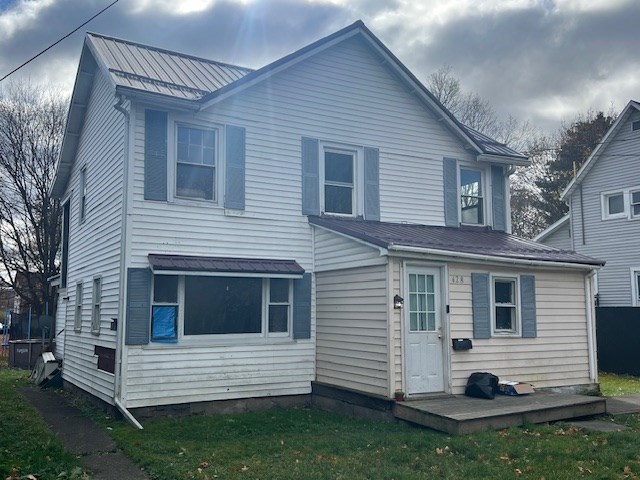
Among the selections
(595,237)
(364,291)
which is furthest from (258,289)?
(595,237)

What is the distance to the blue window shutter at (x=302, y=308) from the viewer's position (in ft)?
38.4

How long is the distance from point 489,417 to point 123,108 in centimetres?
799

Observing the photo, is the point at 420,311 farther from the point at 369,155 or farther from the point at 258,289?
the point at 369,155

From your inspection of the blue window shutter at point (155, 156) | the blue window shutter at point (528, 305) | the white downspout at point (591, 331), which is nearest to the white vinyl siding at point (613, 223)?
the white downspout at point (591, 331)

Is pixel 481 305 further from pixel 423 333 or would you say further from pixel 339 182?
pixel 339 182

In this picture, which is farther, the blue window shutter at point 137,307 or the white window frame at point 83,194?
the white window frame at point 83,194

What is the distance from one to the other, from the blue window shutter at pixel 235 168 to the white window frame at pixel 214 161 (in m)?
0.13

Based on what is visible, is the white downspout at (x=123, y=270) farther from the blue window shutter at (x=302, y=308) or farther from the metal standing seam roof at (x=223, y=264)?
the blue window shutter at (x=302, y=308)

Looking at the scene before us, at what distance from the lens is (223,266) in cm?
1079

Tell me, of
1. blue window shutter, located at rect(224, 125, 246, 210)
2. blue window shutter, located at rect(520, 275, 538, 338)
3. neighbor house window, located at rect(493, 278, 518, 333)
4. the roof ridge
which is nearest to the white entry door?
neighbor house window, located at rect(493, 278, 518, 333)

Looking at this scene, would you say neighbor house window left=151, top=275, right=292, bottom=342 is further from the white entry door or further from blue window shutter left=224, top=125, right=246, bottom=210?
the white entry door

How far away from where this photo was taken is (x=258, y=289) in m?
11.6

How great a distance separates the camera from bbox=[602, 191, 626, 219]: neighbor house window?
21.4 m

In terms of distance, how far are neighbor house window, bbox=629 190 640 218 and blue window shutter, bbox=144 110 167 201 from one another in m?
17.0
